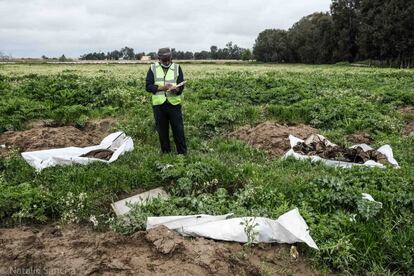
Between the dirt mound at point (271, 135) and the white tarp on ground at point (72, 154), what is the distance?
2.90 m

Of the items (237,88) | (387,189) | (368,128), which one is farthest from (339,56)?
(387,189)

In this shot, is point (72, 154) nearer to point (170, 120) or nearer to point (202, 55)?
point (170, 120)

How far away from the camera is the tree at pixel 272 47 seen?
94.9 metres

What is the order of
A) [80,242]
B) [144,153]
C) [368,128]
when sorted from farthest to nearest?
1. [368,128]
2. [144,153]
3. [80,242]

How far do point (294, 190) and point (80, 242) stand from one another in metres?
3.30

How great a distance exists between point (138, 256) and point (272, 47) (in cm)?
9768

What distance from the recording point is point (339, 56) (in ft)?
234

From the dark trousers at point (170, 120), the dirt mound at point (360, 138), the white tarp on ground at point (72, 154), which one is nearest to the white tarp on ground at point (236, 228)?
the white tarp on ground at point (72, 154)

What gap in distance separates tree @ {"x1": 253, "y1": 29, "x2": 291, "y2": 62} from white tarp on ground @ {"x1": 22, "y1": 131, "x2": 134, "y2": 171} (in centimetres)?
8831

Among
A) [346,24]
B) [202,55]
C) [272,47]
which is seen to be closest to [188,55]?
[202,55]

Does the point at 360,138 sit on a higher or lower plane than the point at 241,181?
lower

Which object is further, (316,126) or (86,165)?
(316,126)

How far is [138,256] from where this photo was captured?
14.0ft

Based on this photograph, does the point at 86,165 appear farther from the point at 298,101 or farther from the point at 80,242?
the point at 298,101
